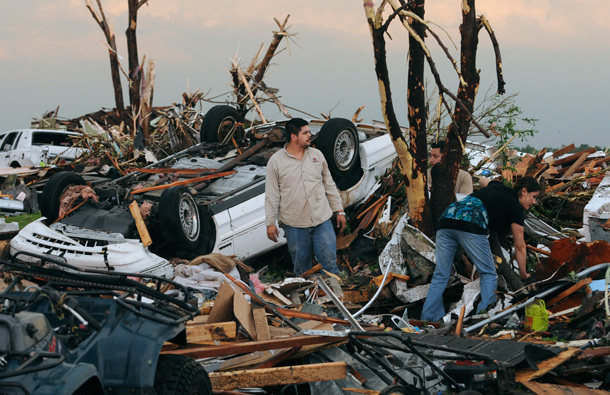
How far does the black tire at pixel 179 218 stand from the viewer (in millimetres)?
8203

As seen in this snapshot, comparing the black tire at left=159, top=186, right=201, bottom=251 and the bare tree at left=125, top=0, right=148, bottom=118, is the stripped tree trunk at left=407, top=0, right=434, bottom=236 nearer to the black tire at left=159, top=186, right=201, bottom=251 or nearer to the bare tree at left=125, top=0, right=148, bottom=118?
the black tire at left=159, top=186, right=201, bottom=251

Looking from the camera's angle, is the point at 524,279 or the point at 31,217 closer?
the point at 524,279

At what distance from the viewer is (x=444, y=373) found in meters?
4.59

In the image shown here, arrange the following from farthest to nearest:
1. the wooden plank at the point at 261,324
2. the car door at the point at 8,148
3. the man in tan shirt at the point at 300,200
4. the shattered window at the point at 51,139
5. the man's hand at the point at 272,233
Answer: the shattered window at the point at 51,139 → the car door at the point at 8,148 → the man in tan shirt at the point at 300,200 → the man's hand at the point at 272,233 → the wooden plank at the point at 261,324

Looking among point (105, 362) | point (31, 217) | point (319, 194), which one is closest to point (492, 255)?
point (319, 194)

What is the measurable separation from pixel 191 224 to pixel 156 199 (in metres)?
0.83

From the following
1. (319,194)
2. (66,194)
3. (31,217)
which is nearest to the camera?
(319,194)

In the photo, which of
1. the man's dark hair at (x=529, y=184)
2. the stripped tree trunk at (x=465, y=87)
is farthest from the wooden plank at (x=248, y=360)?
the stripped tree trunk at (x=465, y=87)

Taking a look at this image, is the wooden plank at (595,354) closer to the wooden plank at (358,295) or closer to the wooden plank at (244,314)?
the wooden plank at (244,314)

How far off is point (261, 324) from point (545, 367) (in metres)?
2.06

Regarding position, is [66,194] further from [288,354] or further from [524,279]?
[524,279]

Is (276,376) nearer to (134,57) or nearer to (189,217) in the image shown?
(189,217)

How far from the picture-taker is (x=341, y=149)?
991 centimetres

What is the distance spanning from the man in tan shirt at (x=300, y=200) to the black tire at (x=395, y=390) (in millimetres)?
3481
